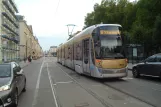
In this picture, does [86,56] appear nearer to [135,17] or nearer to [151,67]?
[151,67]

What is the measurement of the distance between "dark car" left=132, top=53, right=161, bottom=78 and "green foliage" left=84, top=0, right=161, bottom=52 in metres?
12.8

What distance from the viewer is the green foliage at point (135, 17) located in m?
31.1

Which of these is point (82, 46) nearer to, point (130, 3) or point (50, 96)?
point (50, 96)

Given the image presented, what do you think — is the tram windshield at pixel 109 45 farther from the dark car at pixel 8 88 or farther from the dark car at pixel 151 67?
the dark car at pixel 8 88

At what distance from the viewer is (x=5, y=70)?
9.25 m

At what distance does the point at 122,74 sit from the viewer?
572 inches

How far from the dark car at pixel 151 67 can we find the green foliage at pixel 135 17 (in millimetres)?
12813

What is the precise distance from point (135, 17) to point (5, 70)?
1634 inches

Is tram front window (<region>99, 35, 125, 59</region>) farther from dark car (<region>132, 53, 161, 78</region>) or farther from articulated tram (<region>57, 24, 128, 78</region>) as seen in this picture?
dark car (<region>132, 53, 161, 78</region>)

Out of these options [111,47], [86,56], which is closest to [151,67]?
[111,47]

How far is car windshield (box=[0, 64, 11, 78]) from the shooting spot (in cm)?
882

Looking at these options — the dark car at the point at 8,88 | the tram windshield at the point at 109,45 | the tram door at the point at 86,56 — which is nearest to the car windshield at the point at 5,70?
the dark car at the point at 8,88

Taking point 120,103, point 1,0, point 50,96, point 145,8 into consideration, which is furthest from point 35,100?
point 1,0

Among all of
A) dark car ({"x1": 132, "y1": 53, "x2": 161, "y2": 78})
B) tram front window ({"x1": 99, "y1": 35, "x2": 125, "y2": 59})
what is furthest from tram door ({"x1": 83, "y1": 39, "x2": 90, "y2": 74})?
dark car ({"x1": 132, "y1": 53, "x2": 161, "y2": 78})
